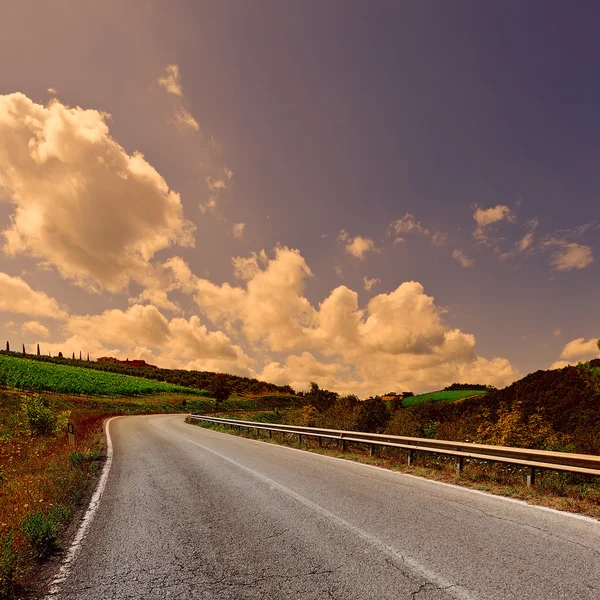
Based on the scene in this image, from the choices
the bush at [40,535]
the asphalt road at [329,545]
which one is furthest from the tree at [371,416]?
the bush at [40,535]

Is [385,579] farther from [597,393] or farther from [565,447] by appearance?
[597,393]

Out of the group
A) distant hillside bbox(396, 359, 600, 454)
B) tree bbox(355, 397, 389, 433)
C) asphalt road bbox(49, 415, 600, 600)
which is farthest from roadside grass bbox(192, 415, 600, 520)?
tree bbox(355, 397, 389, 433)

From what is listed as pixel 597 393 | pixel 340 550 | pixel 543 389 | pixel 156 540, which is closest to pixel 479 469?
pixel 340 550

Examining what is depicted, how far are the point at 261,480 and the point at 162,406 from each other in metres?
59.8

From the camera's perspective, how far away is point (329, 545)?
441 cm

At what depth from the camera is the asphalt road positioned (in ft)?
11.4

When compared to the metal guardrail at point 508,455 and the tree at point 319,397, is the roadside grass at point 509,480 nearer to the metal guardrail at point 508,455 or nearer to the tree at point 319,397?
the metal guardrail at point 508,455

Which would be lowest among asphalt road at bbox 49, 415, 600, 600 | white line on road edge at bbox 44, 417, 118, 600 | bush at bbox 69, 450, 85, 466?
bush at bbox 69, 450, 85, 466

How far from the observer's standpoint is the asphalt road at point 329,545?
3.46m

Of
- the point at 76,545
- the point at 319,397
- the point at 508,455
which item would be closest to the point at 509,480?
the point at 508,455

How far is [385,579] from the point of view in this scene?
11.6 ft

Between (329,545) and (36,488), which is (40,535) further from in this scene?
(329,545)

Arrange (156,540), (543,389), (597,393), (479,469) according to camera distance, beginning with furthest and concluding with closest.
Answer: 1. (543,389)
2. (597,393)
3. (479,469)
4. (156,540)

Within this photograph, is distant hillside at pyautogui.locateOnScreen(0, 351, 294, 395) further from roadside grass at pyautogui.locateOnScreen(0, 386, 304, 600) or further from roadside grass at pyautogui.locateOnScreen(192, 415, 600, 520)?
roadside grass at pyautogui.locateOnScreen(192, 415, 600, 520)
